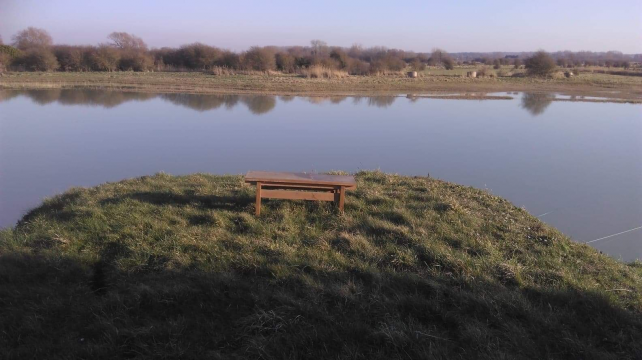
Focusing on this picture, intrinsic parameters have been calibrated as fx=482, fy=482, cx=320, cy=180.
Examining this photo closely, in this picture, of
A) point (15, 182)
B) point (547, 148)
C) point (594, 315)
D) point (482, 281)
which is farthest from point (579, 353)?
point (547, 148)

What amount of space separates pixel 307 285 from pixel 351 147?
9.27 m

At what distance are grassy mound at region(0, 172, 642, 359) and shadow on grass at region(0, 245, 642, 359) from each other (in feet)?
0.04

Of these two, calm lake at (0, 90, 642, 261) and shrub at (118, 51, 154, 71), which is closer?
calm lake at (0, 90, 642, 261)

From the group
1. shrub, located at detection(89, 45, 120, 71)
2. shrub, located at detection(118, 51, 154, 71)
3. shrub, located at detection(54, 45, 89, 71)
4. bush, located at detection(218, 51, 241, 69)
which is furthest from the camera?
bush, located at detection(218, 51, 241, 69)

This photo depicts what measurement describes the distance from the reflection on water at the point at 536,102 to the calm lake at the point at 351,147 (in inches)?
13.9

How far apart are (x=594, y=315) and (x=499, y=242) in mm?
1508

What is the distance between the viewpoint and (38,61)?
4056 centimetres

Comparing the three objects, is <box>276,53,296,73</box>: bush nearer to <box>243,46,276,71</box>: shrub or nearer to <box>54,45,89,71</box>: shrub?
<box>243,46,276,71</box>: shrub

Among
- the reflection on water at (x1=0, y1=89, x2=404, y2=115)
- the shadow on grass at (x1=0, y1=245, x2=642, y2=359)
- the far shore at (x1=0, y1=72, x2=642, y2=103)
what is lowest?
the shadow on grass at (x1=0, y1=245, x2=642, y2=359)

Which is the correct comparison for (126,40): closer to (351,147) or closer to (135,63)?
(135,63)

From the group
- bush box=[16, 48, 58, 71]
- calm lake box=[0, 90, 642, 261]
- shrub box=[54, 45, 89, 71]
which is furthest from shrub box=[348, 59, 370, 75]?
bush box=[16, 48, 58, 71]

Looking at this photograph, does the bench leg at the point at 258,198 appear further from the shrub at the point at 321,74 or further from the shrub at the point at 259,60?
the shrub at the point at 259,60

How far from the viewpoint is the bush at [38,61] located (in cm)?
4048

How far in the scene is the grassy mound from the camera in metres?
3.42
